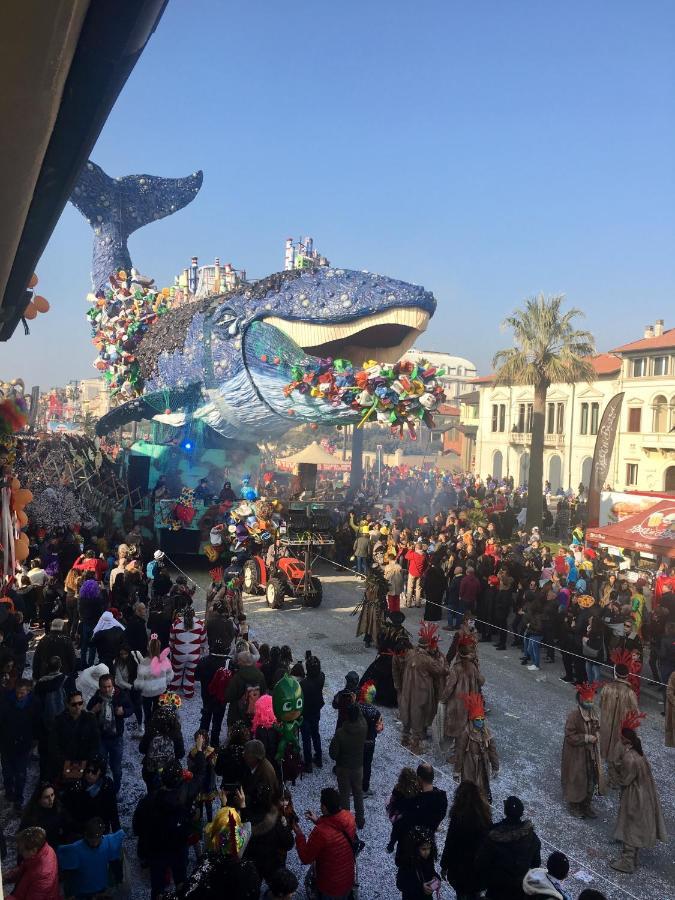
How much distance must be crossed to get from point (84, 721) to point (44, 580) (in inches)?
234

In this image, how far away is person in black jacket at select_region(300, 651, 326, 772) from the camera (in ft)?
24.5

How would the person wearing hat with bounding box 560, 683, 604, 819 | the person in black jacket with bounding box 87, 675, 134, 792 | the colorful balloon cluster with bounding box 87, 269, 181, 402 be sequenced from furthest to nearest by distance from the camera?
the colorful balloon cluster with bounding box 87, 269, 181, 402
the person wearing hat with bounding box 560, 683, 604, 819
the person in black jacket with bounding box 87, 675, 134, 792

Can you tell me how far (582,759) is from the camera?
6969 millimetres

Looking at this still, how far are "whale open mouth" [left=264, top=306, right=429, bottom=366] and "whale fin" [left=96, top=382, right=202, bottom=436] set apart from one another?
319 centimetres

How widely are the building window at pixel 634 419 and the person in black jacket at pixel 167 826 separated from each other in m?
36.4

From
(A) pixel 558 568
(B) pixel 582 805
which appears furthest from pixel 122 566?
(A) pixel 558 568

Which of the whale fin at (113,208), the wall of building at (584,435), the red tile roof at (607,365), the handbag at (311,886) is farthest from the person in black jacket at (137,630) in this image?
the red tile roof at (607,365)

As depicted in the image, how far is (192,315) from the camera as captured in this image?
18156mm

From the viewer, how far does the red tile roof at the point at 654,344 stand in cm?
3616

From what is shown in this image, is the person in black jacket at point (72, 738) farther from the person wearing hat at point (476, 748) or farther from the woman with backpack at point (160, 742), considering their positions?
the person wearing hat at point (476, 748)

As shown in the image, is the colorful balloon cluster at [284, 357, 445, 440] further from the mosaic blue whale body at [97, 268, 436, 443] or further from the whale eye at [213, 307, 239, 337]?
the whale eye at [213, 307, 239, 337]

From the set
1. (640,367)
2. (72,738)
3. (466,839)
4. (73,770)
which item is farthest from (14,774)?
(640,367)

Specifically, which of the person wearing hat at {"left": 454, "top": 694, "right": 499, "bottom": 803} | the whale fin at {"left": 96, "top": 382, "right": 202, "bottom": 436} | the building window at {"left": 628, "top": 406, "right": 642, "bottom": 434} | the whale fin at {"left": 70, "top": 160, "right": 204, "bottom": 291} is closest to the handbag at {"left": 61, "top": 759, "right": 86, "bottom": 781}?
the person wearing hat at {"left": 454, "top": 694, "right": 499, "bottom": 803}

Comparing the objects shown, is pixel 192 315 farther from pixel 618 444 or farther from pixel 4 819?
pixel 618 444
